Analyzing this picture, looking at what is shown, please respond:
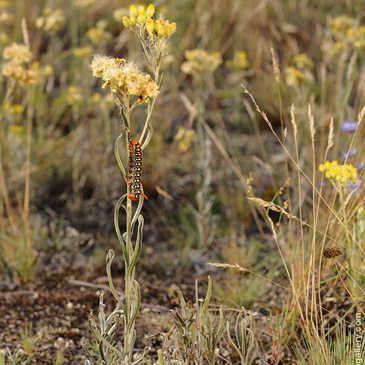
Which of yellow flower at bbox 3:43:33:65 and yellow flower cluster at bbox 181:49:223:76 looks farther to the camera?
yellow flower cluster at bbox 181:49:223:76

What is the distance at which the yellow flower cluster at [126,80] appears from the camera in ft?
4.50

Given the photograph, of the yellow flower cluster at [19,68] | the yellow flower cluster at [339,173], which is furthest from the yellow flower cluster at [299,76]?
the yellow flower cluster at [339,173]

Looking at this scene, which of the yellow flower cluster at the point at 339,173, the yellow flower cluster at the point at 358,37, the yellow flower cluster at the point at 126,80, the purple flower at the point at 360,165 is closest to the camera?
the yellow flower cluster at the point at 126,80

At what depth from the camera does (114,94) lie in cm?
142

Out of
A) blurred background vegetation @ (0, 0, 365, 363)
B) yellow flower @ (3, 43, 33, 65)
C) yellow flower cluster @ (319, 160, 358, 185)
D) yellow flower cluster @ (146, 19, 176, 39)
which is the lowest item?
blurred background vegetation @ (0, 0, 365, 363)

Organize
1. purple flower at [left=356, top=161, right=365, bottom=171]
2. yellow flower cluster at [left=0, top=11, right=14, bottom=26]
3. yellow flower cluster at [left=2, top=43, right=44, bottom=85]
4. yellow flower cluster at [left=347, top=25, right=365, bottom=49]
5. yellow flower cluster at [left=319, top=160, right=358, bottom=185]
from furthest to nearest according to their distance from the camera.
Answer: yellow flower cluster at [left=0, top=11, right=14, bottom=26]
yellow flower cluster at [left=347, top=25, right=365, bottom=49]
yellow flower cluster at [left=2, top=43, right=44, bottom=85]
purple flower at [left=356, top=161, right=365, bottom=171]
yellow flower cluster at [left=319, top=160, right=358, bottom=185]

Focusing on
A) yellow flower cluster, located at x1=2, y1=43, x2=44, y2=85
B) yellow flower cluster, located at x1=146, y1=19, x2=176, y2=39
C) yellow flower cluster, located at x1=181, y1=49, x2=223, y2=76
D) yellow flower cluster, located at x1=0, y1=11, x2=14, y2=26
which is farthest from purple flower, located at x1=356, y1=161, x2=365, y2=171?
yellow flower cluster, located at x1=0, y1=11, x2=14, y2=26

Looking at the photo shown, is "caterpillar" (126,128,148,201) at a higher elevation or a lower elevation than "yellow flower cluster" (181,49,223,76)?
lower

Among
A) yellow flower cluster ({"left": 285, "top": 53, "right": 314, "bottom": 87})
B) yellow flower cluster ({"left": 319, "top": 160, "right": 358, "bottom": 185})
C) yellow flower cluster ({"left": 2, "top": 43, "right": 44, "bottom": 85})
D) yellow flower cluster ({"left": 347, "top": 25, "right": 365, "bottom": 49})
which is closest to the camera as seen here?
yellow flower cluster ({"left": 319, "top": 160, "right": 358, "bottom": 185})

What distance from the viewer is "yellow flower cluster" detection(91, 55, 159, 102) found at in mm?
1373

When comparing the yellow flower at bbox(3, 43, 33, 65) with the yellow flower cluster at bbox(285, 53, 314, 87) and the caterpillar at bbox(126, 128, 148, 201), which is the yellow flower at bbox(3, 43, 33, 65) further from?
the yellow flower cluster at bbox(285, 53, 314, 87)

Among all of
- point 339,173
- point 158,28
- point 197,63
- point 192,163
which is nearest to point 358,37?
point 197,63

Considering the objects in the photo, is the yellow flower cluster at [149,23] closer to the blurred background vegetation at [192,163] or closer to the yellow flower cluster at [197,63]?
the blurred background vegetation at [192,163]

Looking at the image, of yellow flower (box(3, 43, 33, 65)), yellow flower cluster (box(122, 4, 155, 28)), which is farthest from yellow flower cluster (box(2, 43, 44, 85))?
yellow flower cluster (box(122, 4, 155, 28))
